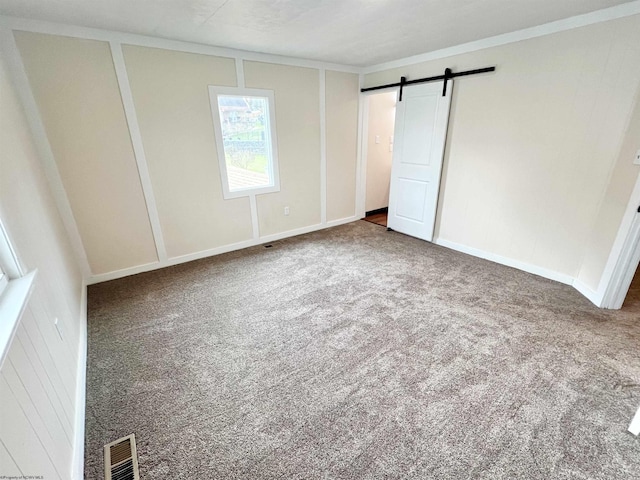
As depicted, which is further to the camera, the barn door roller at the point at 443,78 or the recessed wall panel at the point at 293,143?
the recessed wall panel at the point at 293,143

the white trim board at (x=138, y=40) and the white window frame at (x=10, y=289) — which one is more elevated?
the white trim board at (x=138, y=40)

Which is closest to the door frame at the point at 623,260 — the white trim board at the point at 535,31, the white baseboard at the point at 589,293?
the white baseboard at the point at 589,293

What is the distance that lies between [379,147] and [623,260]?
A: 11.5 ft

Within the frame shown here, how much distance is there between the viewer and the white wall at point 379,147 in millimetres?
4688

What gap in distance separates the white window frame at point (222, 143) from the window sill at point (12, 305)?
2307mm

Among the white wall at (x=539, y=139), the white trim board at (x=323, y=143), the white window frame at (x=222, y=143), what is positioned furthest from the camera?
the white trim board at (x=323, y=143)

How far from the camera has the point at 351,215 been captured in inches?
195

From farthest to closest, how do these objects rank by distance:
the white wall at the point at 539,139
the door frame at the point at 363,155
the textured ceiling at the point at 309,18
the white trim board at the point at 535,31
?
1. the door frame at the point at 363,155
2. the white wall at the point at 539,139
3. the white trim board at the point at 535,31
4. the textured ceiling at the point at 309,18

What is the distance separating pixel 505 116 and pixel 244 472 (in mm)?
3686

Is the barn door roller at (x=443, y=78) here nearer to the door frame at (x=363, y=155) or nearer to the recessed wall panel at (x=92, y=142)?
the door frame at (x=363, y=155)

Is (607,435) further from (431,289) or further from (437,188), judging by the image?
(437,188)

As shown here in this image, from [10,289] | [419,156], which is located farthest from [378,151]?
[10,289]

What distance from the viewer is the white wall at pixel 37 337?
90 cm

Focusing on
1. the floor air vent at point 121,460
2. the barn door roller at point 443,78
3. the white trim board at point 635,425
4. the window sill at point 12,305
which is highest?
the barn door roller at point 443,78
